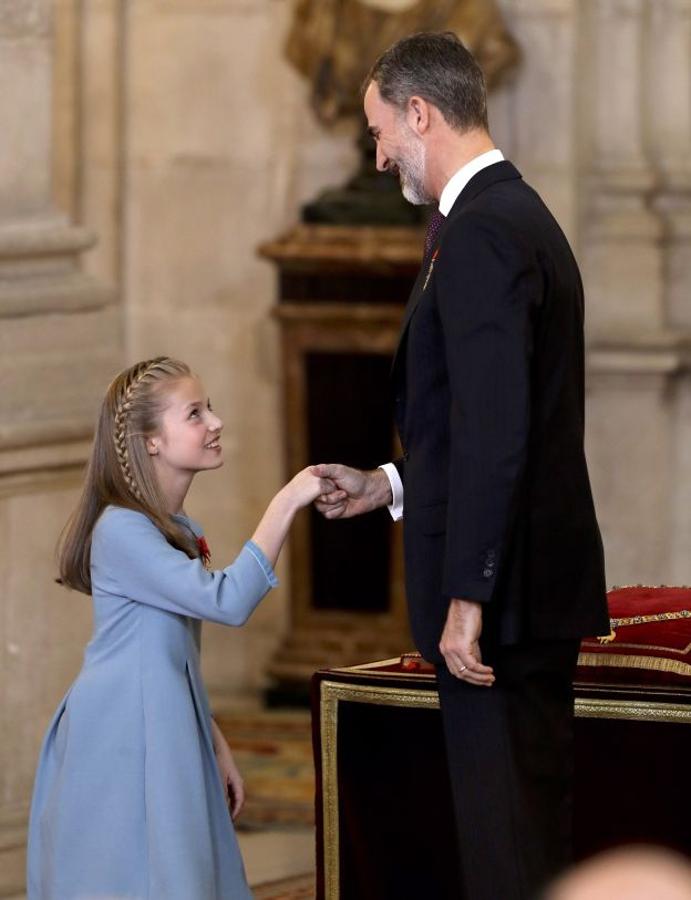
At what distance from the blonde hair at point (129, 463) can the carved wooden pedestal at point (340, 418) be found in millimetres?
3699

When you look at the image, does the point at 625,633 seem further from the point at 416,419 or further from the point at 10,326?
the point at 10,326

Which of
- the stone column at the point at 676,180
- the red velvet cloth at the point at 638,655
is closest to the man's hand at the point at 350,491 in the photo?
the red velvet cloth at the point at 638,655

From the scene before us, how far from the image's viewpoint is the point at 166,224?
27.0 ft

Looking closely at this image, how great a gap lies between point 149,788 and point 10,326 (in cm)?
184

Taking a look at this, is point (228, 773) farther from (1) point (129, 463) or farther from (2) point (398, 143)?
(2) point (398, 143)

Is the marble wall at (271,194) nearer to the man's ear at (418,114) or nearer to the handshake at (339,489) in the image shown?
the handshake at (339,489)

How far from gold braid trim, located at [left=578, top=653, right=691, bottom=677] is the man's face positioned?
1.27 meters

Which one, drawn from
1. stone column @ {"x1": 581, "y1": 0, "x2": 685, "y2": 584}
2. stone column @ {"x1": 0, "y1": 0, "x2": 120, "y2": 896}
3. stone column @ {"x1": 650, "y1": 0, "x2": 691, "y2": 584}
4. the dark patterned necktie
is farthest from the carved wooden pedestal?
the dark patterned necktie

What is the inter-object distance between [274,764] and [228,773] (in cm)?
295

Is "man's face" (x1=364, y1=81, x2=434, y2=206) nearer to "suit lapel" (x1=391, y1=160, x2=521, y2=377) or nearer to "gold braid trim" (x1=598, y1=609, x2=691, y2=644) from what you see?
"suit lapel" (x1=391, y1=160, x2=521, y2=377)

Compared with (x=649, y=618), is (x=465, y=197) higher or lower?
higher

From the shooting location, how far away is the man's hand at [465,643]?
3479 millimetres

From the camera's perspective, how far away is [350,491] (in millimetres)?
4066

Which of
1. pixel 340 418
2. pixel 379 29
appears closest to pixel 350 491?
pixel 340 418
